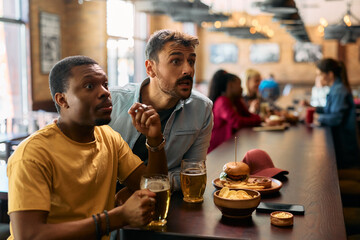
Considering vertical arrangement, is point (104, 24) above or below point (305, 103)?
above

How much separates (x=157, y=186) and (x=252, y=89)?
4075mm

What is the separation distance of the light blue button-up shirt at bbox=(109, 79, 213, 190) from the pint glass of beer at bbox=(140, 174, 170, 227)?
0.51 m

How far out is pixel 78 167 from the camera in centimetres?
134

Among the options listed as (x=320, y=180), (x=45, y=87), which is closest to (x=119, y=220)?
(x=320, y=180)

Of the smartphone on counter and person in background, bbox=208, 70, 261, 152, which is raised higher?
person in background, bbox=208, 70, 261, 152

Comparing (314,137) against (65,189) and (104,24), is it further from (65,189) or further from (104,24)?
(104,24)

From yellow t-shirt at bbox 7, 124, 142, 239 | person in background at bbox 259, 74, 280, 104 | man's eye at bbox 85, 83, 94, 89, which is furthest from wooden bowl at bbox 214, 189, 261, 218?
person in background at bbox 259, 74, 280, 104

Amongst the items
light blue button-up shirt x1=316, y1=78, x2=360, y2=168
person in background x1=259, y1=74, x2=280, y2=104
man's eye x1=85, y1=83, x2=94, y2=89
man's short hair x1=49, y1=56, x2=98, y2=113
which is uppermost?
man's short hair x1=49, y1=56, x2=98, y2=113

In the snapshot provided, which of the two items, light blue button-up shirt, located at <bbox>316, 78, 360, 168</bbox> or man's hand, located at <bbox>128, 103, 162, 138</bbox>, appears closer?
man's hand, located at <bbox>128, 103, 162, 138</bbox>

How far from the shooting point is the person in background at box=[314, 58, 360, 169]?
424 centimetres

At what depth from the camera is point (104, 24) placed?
7707 millimetres

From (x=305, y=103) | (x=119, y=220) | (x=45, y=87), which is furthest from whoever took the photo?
(x=45, y=87)

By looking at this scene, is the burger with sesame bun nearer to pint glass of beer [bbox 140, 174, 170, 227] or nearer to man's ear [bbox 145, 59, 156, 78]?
pint glass of beer [bbox 140, 174, 170, 227]

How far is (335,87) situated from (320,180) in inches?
106
